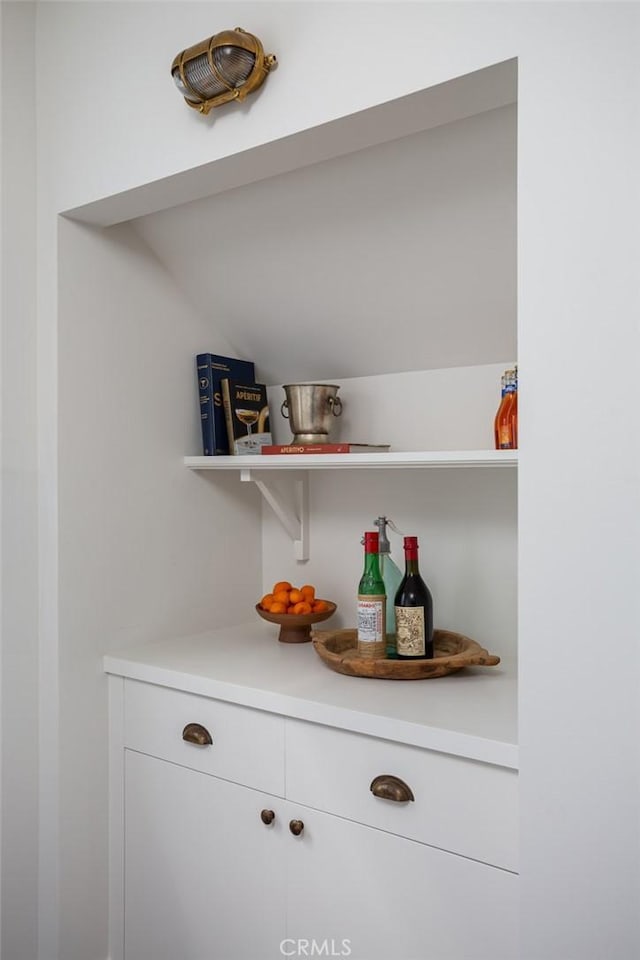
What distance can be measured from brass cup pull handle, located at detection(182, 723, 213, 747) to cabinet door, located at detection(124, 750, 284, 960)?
8cm

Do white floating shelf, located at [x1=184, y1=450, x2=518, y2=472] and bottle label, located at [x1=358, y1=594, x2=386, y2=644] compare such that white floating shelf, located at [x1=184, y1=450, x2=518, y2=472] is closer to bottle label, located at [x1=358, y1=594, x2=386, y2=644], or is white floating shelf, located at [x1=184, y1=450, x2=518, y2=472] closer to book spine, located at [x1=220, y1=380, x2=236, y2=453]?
book spine, located at [x1=220, y1=380, x2=236, y2=453]

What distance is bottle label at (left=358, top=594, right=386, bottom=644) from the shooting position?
176cm

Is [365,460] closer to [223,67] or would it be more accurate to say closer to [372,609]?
[372,609]

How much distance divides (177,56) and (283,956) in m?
1.86

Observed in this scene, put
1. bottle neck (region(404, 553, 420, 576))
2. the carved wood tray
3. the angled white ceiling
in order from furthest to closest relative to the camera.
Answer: bottle neck (region(404, 553, 420, 576)) → the carved wood tray → the angled white ceiling

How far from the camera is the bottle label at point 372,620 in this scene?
176cm

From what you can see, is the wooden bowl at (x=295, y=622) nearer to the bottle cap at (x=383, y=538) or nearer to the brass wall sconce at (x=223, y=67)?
the bottle cap at (x=383, y=538)

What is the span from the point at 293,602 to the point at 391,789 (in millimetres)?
778

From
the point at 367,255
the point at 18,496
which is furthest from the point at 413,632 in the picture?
the point at 18,496

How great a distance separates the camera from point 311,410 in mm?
2014

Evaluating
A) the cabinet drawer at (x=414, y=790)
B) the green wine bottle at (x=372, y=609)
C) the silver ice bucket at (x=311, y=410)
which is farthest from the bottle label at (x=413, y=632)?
the silver ice bucket at (x=311, y=410)

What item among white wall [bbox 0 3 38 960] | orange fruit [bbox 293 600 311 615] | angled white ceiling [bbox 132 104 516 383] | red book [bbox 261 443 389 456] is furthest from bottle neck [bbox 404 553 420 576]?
white wall [bbox 0 3 38 960]

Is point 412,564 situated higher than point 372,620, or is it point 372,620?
point 412,564

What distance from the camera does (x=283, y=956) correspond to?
158 cm
